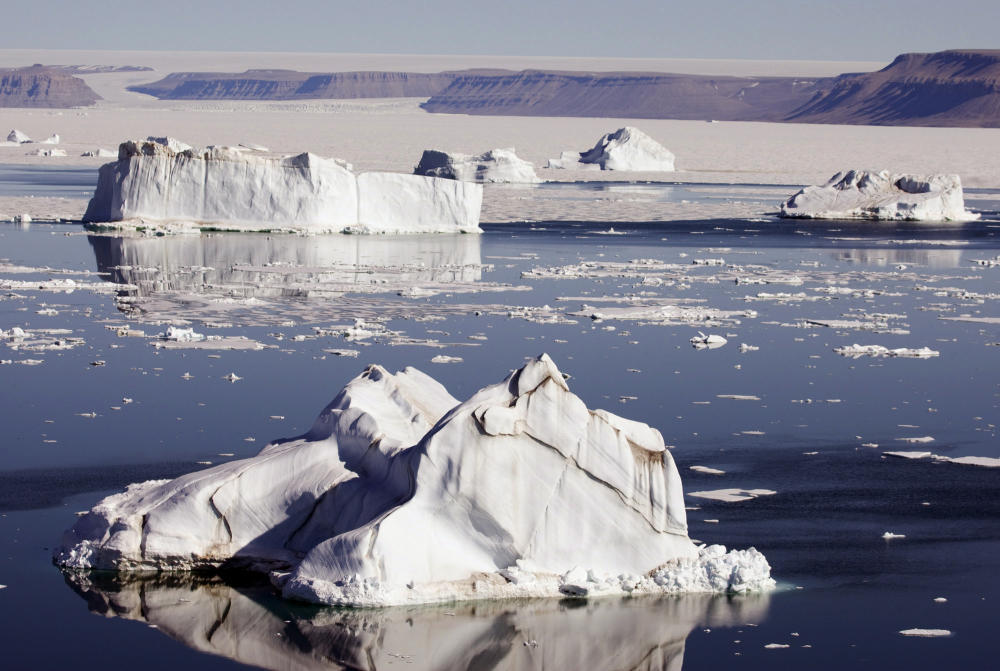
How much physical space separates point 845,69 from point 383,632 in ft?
620

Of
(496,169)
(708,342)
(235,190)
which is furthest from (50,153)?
(708,342)

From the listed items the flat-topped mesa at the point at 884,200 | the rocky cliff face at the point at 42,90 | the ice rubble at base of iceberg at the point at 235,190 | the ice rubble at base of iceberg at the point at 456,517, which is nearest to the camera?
the ice rubble at base of iceberg at the point at 456,517

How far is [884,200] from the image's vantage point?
90.9 feet

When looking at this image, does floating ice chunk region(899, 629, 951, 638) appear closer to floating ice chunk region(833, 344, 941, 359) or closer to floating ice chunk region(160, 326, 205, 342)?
floating ice chunk region(833, 344, 941, 359)

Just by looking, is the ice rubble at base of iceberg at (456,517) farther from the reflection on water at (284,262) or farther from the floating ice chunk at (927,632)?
the reflection on water at (284,262)

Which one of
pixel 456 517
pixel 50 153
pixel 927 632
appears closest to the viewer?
pixel 927 632

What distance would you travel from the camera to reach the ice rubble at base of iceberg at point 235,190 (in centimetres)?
2027

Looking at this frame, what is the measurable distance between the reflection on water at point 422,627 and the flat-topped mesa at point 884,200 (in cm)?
2287

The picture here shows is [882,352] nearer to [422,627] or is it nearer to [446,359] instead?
[446,359]

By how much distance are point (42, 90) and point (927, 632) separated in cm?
15497

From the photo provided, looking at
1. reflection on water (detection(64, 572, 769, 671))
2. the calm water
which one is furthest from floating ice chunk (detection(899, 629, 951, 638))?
reflection on water (detection(64, 572, 769, 671))

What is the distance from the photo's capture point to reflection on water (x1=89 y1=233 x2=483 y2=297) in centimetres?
1550

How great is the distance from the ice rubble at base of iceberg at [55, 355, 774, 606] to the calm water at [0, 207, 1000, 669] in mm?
124

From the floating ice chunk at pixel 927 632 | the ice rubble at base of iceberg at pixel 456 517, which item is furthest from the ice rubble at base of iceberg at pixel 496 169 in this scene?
the floating ice chunk at pixel 927 632
